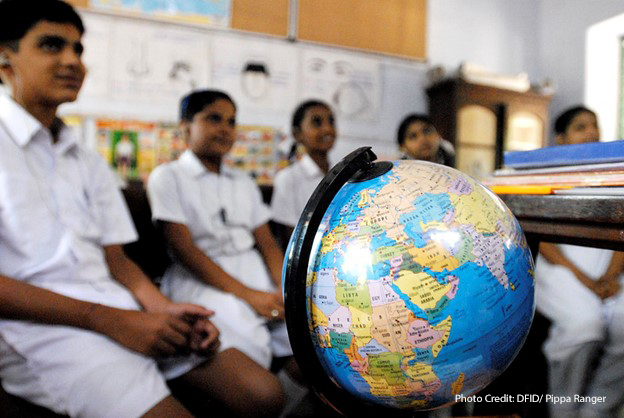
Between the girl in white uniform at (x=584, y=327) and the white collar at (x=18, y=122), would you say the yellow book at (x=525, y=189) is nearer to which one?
the girl in white uniform at (x=584, y=327)

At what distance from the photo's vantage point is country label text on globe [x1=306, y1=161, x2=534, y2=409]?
19.2 inches

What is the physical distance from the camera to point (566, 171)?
73 centimetres

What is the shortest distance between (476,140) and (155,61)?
8.29 ft

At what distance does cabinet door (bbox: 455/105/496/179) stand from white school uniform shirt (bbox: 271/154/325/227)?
74.6 inches

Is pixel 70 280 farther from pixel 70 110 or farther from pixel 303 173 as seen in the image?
pixel 70 110

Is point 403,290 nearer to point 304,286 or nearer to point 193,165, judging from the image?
point 304,286

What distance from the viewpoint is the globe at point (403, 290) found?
487 millimetres

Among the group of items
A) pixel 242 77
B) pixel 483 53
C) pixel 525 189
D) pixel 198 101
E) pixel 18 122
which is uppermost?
pixel 483 53

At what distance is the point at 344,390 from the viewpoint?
556 millimetres

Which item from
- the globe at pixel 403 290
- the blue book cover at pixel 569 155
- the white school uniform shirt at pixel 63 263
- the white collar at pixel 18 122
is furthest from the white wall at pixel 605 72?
the white collar at pixel 18 122

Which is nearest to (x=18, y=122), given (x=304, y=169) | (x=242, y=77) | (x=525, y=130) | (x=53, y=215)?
(x=53, y=215)

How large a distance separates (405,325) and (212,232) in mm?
1051

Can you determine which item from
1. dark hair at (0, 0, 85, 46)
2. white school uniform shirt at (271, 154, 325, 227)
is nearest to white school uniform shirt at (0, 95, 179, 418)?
dark hair at (0, 0, 85, 46)

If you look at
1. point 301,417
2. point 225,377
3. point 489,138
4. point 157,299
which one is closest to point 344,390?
point 225,377
